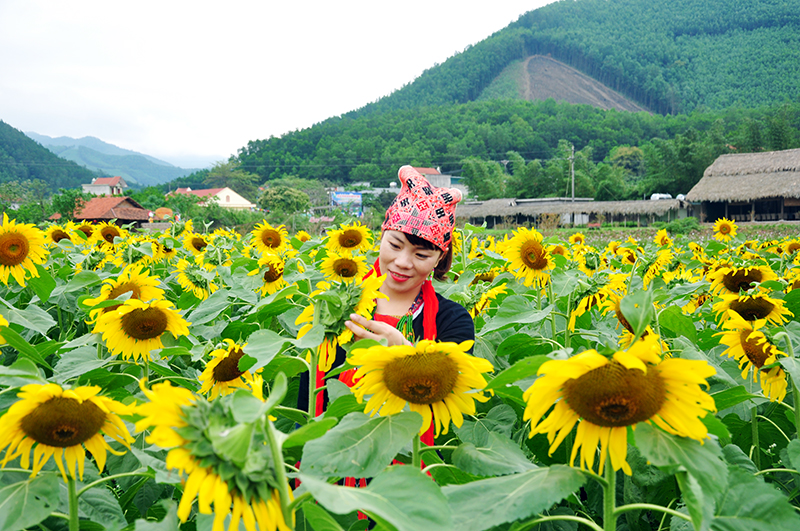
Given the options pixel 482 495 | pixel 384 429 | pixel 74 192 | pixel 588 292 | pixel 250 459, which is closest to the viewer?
pixel 250 459

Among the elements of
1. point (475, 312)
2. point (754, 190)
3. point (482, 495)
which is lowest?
point (754, 190)

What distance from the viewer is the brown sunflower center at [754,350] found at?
1.78 m

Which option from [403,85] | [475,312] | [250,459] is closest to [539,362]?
[250,459]

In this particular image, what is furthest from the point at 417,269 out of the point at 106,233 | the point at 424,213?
the point at 106,233

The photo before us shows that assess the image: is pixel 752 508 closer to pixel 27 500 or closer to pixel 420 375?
pixel 420 375

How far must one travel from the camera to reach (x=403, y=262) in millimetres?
2070

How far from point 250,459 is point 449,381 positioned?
1.78 feet

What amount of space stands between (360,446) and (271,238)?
428 centimetres

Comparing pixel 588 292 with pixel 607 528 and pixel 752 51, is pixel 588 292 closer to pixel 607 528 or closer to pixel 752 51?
pixel 607 528

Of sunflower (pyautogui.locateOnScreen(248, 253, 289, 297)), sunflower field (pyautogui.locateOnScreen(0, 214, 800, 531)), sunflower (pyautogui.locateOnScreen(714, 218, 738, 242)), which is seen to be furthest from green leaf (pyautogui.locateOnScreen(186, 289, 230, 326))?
sunflower (pyautogui.locateOnScreen(714, 218, 738, 242))

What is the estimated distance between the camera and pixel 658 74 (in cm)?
13038

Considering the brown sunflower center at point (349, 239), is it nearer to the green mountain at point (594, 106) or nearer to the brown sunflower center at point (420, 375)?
the brown sunflower center at point (420, 375)

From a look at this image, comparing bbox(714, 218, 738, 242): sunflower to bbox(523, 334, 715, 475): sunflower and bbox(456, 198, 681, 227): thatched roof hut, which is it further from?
bbox(456, 198, 681, 227): thatched roof hut

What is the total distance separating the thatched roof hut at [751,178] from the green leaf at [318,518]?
39.2m
